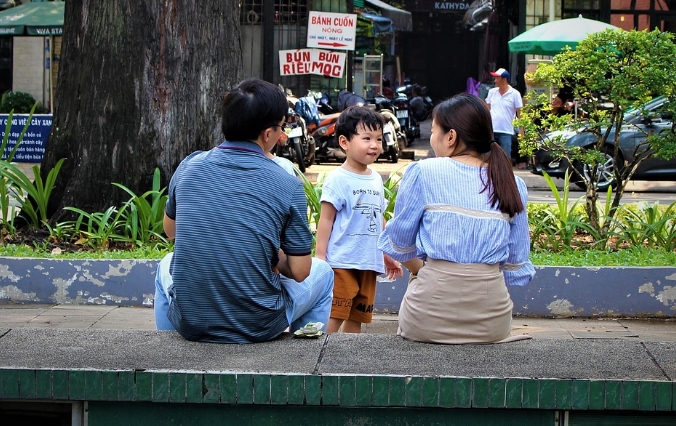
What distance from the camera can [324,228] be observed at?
18.1 ft

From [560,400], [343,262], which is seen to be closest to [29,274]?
[343,262]

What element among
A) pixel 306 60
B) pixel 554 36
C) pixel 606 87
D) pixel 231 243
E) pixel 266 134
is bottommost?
pixel 231 243

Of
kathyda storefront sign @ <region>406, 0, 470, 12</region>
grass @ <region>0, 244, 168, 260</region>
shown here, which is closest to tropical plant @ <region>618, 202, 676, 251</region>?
grass @ <region>0, 244, 168, 260</region>

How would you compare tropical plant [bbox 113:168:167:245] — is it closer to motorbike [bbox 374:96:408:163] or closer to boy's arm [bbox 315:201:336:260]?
boy's arm [bbox 315:201:336:260]

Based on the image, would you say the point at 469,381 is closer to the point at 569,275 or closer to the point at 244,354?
the point at 244,354

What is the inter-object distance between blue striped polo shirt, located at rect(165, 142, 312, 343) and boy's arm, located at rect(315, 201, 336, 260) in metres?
1.49

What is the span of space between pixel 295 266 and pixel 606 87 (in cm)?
469

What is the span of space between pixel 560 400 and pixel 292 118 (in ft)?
42.0

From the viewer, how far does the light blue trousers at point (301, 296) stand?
4.16 meters

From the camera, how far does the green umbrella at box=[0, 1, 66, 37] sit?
62.5 feet

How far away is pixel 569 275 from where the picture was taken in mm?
6973

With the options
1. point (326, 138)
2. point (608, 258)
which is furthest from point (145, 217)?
point (326, 138)

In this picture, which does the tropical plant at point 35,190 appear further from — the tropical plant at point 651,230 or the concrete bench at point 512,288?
the tropical plant at point 651,230

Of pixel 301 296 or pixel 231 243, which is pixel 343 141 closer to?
pixel 301 296
